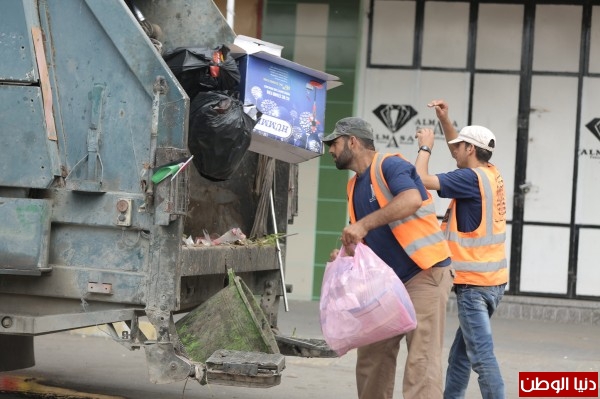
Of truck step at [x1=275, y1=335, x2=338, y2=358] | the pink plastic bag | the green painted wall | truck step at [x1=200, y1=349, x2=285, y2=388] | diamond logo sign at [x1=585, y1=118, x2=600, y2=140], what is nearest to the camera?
truck step at [x1=200, y1=349, x2=285, y2=388]

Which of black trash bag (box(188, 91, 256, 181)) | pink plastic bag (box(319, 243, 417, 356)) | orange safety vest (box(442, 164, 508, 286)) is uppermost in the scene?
black trash bag (box(188, 91, 256, 181))

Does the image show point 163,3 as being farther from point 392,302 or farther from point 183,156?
point 392,302

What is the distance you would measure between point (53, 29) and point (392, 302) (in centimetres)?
197

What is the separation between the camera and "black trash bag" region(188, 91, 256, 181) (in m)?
5.34

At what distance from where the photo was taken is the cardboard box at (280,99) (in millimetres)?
5648

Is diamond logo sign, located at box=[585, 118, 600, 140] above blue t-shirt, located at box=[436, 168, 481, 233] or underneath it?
above

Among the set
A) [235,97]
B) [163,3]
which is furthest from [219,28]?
[235,97]

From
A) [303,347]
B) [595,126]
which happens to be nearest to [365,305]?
[303,347]

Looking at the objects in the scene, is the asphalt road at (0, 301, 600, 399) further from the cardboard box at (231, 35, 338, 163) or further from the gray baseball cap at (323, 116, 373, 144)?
the gray baseball cap at (323, 116, 373, 144)

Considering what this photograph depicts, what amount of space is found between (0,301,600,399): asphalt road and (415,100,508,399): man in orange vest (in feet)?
4.32

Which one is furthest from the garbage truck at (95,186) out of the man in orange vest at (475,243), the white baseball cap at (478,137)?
the white baseball cap at (478,137)

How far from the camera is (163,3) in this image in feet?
20.8

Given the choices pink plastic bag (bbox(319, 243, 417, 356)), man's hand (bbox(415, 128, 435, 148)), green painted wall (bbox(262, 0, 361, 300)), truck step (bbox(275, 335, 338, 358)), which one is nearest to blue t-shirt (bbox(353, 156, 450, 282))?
pink plastic bag (bbox(319, 243, 417, 356))

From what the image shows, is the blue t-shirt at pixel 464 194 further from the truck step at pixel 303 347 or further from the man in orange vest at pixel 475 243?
the truck step at pixel 303 347
